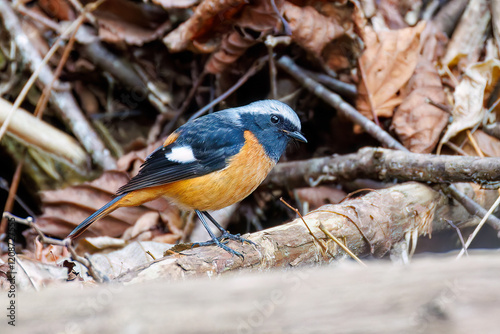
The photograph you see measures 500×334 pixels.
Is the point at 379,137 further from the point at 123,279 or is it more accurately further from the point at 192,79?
the point at 123,279

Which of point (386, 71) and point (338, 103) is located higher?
point (386, 71)

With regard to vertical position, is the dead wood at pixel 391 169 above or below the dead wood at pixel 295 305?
below

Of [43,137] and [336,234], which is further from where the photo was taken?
[43,137]

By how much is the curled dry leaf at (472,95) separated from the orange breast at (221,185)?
1.59 metres

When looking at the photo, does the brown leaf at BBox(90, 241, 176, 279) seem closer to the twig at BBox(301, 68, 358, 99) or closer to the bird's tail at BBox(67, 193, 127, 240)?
the bird's tail at BBox(67, 193, 127, 240)

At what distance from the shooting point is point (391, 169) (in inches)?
135

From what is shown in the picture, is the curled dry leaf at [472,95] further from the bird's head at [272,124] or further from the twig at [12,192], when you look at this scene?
the twig at [12,192]

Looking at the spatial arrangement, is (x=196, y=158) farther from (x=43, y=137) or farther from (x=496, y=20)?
(x=496, y=20)

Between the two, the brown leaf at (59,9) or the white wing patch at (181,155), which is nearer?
the white wing patch at (181,155)

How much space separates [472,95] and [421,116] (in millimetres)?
447

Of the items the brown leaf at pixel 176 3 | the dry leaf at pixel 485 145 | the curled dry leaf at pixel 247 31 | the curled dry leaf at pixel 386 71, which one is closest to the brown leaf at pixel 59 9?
the brown leaf at pixel 176 3

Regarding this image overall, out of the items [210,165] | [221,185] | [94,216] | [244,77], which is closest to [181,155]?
[210,165]

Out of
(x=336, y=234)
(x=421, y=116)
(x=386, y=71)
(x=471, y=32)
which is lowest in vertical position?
(x=336, y=234)

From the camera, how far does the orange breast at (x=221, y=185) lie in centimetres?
312
